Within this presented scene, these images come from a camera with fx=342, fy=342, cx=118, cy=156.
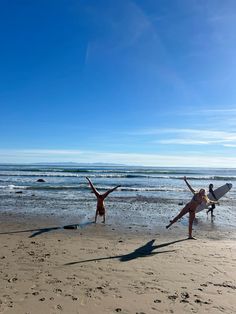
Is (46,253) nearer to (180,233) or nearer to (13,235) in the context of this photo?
(13,235)

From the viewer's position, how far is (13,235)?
11.7 meters

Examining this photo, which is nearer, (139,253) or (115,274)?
(115,274)

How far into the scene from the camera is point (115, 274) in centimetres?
739

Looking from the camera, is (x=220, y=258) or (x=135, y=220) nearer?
(x=220, y=258)

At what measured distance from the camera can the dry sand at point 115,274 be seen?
5.83 m

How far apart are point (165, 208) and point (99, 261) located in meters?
11.4

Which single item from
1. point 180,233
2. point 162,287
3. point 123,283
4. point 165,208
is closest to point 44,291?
point 123,283

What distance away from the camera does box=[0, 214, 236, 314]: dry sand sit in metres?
5.83

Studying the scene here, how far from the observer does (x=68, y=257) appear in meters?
8.74

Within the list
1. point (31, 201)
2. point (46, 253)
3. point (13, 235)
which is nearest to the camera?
point (46, 253)

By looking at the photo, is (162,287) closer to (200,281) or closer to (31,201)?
(200,281)

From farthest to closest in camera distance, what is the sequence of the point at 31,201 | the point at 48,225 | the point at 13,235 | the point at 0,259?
1. the point at 31,201
2. the point at 48,225
3. the point at 13,235
4. the point at 0,259

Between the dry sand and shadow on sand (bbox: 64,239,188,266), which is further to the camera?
shadow on sand (bbox: 64,239,188,266)

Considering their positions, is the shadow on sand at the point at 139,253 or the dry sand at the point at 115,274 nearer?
the dry sand at the point at 115,274
